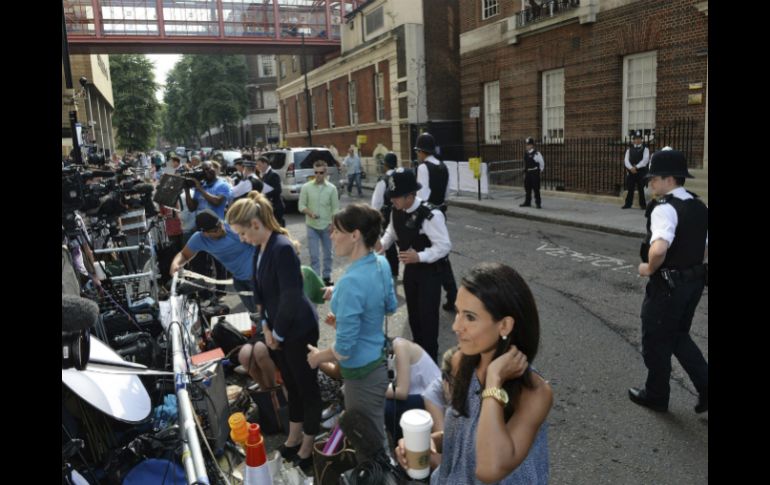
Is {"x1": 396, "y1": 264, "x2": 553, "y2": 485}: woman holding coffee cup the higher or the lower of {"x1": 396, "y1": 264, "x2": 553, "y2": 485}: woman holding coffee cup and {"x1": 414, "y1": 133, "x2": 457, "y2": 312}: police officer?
the lower

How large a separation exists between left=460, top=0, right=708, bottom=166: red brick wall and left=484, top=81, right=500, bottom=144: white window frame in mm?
311

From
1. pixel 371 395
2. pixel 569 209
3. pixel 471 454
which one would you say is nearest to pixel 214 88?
pixel 569 209

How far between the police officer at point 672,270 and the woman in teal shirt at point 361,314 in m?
2.16

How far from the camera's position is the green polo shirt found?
8375mm

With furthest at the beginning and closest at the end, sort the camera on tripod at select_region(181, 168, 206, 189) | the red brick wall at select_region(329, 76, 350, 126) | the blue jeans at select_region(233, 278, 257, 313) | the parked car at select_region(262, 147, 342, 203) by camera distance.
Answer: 1. the red brick wall at select_region(329, 76, 350, 126)
2. the parked car at select_region(262, 147, 342, 203)
3. the camera on tripod at select_region(181, 168, 206, 189)
4. the blue jeans at select_region(233, 278, 257, 313)

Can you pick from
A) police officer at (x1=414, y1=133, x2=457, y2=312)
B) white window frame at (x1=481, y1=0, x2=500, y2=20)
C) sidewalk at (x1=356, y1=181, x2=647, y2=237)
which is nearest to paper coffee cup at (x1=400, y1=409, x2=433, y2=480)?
police officer at (x1=414, y1=133, x2=457, y2=312)

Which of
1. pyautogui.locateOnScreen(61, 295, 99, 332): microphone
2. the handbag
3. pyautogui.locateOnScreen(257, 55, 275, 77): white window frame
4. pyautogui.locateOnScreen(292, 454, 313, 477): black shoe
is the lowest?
pyautogui.locateOnScreen(292, 454, 313, 477): black shoe

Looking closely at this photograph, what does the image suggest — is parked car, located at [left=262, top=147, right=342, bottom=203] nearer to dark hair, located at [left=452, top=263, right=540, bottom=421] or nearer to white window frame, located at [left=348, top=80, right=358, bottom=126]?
dark hair, located at [left=452, top=263, right=540, bottom=421]

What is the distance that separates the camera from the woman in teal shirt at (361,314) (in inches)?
134

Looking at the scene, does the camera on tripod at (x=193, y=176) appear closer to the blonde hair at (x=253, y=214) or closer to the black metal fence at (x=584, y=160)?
the blonde hair at (x=253, y=214)

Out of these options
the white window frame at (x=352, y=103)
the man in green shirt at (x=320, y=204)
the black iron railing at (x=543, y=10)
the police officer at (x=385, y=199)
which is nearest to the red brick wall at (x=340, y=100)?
the white window frame at (x=352, y=103)

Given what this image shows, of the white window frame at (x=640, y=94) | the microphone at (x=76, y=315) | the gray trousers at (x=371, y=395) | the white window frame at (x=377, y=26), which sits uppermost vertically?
the white window frame at (x=377, y=26)

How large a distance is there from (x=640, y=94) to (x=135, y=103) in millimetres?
39630
